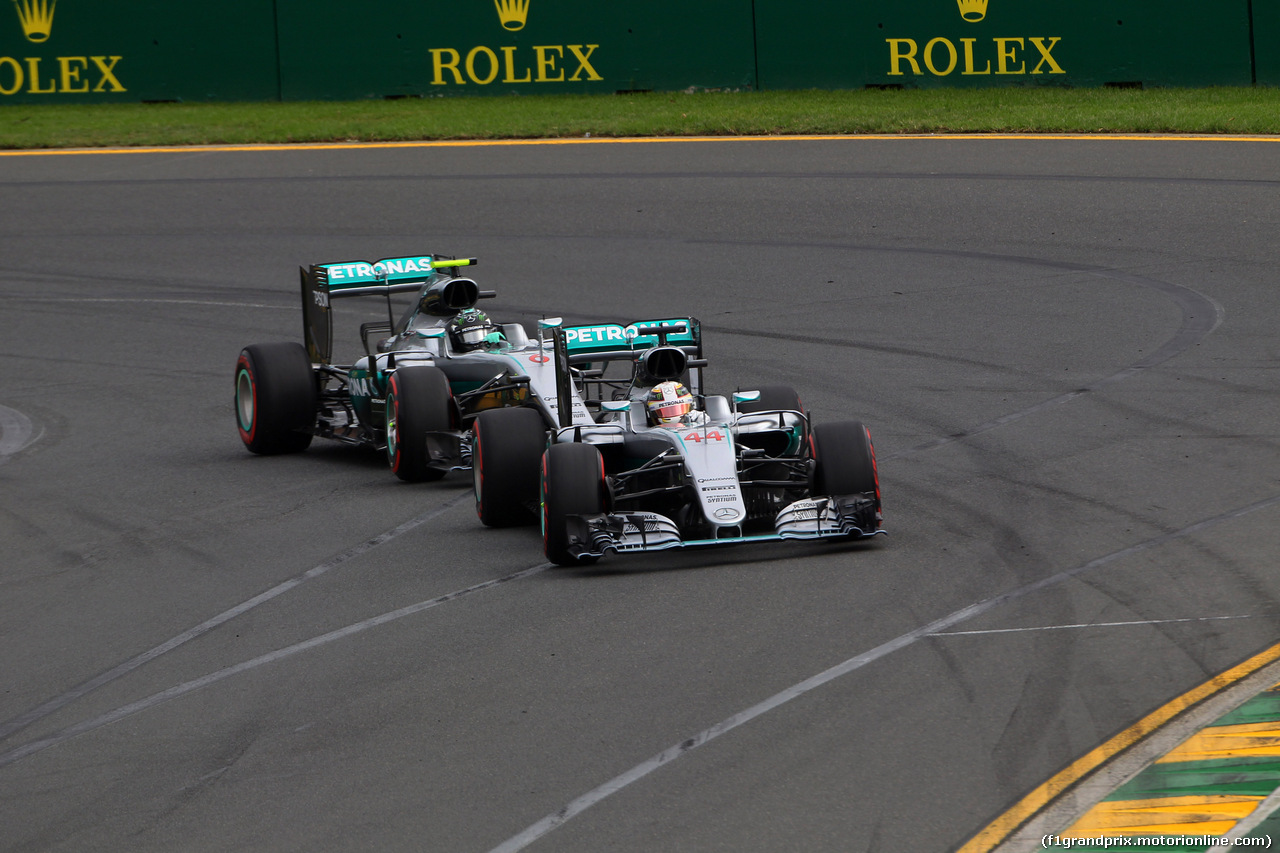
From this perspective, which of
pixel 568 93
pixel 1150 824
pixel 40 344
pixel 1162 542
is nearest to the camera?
pixel 1150 824

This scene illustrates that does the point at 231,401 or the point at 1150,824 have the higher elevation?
the point at 231,401

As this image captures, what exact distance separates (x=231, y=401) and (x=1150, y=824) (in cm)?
1095

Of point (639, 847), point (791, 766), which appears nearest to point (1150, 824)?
point (791, 766)

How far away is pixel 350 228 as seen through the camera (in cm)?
2075

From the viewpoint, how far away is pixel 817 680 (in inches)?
287

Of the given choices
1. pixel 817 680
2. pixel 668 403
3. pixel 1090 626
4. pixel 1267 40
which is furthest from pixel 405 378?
pixel 1267 40

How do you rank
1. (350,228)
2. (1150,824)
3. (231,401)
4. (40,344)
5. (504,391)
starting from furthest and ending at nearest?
(350,228) → (40,344) → (231,401) → (504,391) → (1150,824)

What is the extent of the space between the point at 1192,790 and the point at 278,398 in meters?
8.60

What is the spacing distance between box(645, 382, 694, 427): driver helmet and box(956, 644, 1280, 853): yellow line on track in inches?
145

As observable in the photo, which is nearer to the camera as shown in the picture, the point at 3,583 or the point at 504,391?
the point at 3,583

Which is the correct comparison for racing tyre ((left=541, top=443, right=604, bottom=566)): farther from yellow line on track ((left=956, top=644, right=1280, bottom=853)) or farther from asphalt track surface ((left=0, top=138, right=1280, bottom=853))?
yellow line on track ((left=956, top=644, right=1280, bottom=853))

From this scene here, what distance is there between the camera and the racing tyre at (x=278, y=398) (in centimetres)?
1291

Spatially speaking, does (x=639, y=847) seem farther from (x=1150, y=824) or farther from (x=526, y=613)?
(x=526, y=613)

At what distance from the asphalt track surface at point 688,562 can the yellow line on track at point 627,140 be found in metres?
1.33
